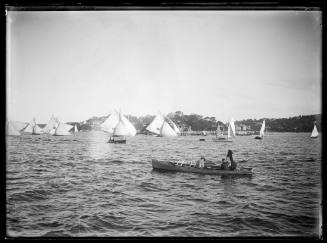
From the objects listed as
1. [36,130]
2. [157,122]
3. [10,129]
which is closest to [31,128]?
[36,130]

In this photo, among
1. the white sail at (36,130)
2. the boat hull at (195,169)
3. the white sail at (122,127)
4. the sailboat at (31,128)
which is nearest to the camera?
the sailboat at (31,128)

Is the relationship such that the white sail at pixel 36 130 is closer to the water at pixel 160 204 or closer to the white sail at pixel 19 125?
the water at pixel 160 204

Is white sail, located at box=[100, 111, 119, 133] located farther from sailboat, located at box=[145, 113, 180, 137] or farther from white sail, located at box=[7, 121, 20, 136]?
white sail, located at box=[7, 121, 20, 136]

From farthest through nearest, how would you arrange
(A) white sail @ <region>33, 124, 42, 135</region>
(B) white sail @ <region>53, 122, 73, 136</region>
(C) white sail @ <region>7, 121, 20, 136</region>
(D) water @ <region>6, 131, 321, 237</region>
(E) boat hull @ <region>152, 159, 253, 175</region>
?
(B) white sail @ <region>53, 122, 73, 136</region>, (E) boat hull @ <region>152, 159, 253, 175</region>, (A) white sail @ <region>33, 124, 42, 135</region>, (D) water @ <region>6, 131, 321, 237</region>, (C) white sail @ <region>7, 121, 20, 136</region>

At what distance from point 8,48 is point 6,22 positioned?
36.0 inches

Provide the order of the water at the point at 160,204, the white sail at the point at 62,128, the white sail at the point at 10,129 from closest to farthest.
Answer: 1. the white sail at the point at 10,129
2. the water at the point at 160,204
3. the white sail at the point at 62,128

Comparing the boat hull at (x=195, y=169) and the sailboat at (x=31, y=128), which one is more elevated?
the sailboat at (x=31, y=128)

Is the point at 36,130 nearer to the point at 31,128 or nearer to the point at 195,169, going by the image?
the point at 31,128

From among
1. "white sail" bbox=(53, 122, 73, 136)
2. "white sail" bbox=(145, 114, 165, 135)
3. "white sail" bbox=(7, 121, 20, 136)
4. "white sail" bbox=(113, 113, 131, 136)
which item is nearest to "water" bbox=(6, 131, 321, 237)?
"white sail" bbox=(7, 121, 20, 136)

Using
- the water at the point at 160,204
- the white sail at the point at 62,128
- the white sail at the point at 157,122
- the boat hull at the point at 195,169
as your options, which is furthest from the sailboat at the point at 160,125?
the white sail at the point at 62,128

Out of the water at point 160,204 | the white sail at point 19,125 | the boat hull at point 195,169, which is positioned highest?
the white sail at point 19,125
